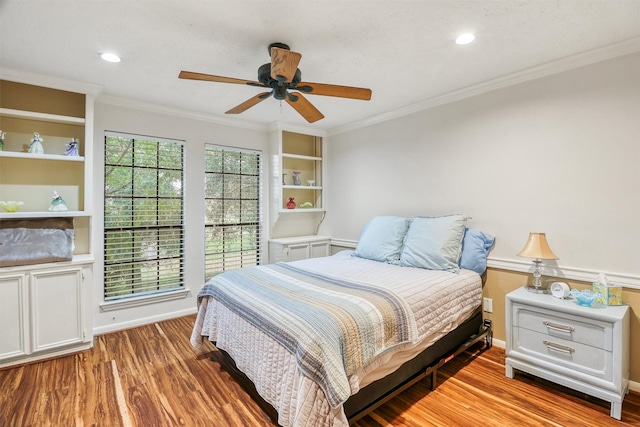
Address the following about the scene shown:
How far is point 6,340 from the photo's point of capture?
2.50 m

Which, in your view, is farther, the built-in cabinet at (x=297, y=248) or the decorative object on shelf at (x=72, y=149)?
the built-in cabinet at (x=297, y=248)

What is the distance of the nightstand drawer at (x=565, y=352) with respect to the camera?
6.53 ft

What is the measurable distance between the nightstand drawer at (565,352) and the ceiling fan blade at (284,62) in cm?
253

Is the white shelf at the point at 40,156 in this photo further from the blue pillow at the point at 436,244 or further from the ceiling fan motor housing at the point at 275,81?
the blue pillow at the point at 436,244

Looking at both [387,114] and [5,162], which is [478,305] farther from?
[5,162]

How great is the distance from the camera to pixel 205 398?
2.13m

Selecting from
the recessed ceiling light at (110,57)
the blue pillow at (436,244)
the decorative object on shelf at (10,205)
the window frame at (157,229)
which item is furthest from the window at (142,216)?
the blue pillow at (436,244)

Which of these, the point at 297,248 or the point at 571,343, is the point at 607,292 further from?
the point at 297,248

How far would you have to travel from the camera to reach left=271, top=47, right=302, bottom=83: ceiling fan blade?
5.90ft

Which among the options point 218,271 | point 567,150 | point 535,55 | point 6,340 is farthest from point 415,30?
point 6,340

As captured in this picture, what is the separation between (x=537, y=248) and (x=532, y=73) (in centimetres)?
151

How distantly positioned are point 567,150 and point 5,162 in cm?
486

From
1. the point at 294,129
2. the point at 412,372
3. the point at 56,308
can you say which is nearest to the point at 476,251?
the point at 412,372

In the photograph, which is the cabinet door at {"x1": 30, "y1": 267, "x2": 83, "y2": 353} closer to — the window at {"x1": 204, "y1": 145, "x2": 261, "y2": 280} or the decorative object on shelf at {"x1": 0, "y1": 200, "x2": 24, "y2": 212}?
the decorative object on shelf at {"x1": 0, "y1": 200, "x2": 24, "y2": 212}
